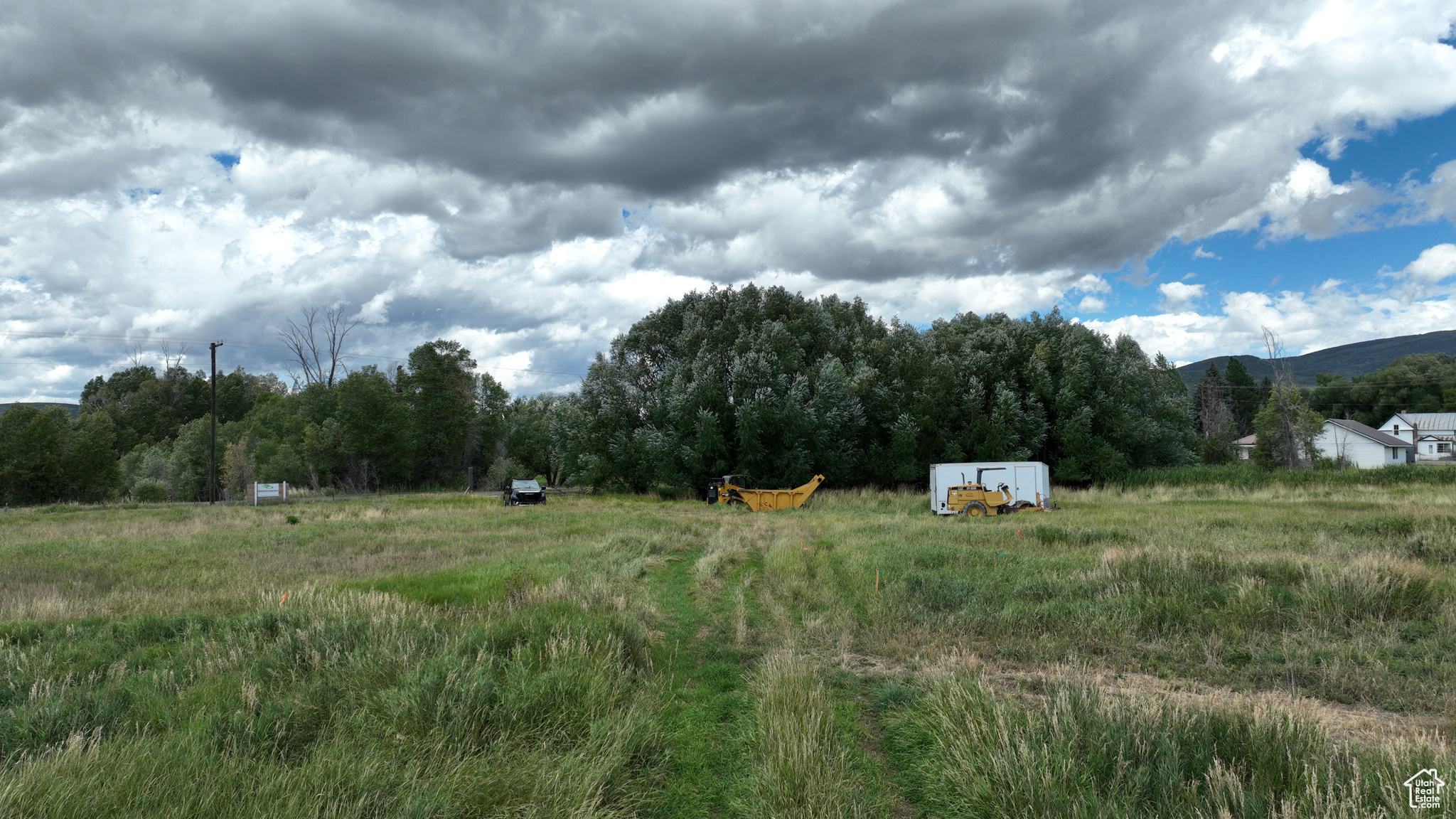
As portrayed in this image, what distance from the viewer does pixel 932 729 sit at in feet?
18.4

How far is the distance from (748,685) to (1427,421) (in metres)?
115

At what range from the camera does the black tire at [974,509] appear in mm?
25980

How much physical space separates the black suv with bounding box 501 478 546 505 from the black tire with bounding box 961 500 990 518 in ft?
75.3

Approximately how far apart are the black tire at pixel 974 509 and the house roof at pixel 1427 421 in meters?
87.1

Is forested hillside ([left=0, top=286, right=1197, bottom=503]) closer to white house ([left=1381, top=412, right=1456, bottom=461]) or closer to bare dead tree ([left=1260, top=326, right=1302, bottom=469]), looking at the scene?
bare dead tree ([left=1260, top=326, right=1302, bottom=469])

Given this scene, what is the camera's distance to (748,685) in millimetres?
6965

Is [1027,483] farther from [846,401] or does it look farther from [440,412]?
[440,412]

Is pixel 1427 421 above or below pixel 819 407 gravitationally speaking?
below

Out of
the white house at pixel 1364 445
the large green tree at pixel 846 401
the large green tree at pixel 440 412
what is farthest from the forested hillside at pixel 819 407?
the white house at pixel 1364 445

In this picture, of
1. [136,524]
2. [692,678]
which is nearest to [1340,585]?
[692,678]

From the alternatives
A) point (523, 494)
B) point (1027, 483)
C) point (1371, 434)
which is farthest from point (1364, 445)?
point (523, 494)

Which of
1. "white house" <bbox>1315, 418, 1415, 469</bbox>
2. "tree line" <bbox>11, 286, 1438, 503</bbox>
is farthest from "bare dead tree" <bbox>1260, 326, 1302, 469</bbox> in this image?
"white house" <bbox>1315, 418, 1415, 469</bbox>

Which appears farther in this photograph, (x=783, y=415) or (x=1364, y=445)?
(x=1364, y=445)

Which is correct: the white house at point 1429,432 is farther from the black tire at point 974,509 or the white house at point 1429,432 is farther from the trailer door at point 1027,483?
the black tire at point 974,509
